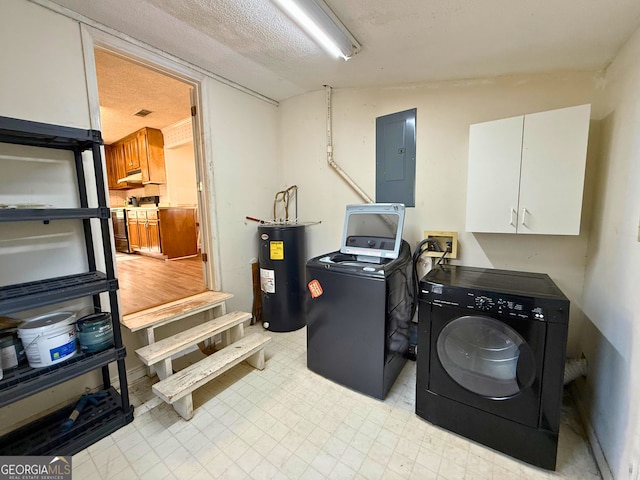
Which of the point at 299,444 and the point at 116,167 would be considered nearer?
the point at 299,444

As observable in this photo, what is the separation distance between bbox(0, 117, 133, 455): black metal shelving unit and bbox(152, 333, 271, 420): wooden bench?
269 millimetres

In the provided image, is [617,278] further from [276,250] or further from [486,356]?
[276,250]

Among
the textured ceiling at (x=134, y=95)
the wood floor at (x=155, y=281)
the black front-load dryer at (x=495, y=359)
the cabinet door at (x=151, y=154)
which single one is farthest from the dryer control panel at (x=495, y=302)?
the cabinet door at (x=151, y=154)

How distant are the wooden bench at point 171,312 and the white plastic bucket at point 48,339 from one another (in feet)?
1.15

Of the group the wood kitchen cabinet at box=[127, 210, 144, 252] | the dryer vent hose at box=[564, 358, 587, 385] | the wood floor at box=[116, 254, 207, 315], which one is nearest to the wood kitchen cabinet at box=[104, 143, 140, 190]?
the wood kitchen cabinet at box=[127, 210, 144, 252]

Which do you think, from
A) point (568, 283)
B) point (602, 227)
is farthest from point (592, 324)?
point (602, 227)

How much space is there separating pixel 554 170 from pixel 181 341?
2.62 meters

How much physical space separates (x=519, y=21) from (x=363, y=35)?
2.67ft

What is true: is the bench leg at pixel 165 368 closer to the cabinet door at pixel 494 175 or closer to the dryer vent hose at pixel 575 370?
the cabinet door at pixel 494 175

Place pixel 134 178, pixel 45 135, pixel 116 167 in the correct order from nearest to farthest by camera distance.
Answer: pixel 45 135, pixel 134 178, pixel 116 167

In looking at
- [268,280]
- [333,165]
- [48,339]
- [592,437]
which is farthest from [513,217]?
[48,339]

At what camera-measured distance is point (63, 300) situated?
129cm

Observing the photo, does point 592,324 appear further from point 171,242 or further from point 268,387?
point 171,242

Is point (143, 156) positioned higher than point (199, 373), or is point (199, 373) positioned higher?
point (143, 156)
